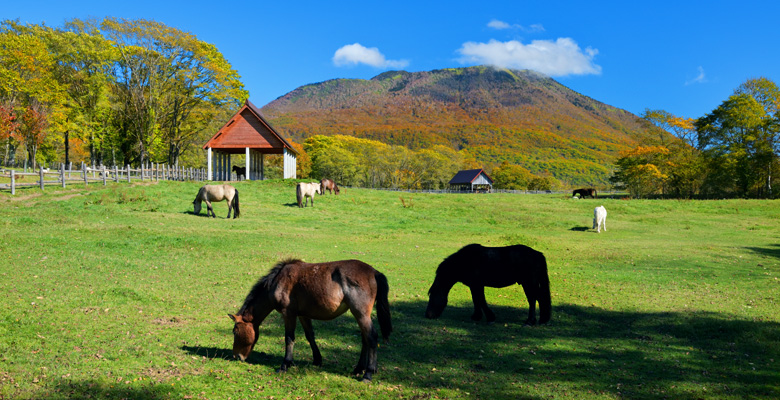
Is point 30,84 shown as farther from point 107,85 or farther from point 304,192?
point 304,192

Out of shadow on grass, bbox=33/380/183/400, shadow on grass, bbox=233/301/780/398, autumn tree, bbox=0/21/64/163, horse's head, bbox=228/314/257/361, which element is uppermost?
autumn tree, bbox=0/21/64/163

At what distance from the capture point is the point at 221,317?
7996mm

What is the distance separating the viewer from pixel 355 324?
8.16m

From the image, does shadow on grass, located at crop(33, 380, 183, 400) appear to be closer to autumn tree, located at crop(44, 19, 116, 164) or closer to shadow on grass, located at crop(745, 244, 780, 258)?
shadow on grass, located at crop(745, 244, 780, 258)

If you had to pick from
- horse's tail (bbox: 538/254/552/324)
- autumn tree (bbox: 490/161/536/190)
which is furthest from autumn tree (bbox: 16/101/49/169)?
autumn tree (bbox: 490/161/536/190)

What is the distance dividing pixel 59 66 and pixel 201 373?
4639 cm

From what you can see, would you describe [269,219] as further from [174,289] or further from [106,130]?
[106,130]

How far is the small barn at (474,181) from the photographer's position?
7906cm

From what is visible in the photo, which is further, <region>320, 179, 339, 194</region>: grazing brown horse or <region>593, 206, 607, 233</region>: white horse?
<region>320, 179, 339, 194</region>: grazing brown horse

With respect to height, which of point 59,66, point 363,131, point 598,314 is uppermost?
point 363,131

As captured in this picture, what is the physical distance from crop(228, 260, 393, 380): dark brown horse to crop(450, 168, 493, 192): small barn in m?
74.0

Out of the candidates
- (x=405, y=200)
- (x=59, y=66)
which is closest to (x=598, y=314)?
(x=405, y=200)

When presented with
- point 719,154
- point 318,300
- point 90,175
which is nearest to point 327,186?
point 90,175

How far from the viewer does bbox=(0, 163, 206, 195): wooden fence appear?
80.6 feet
